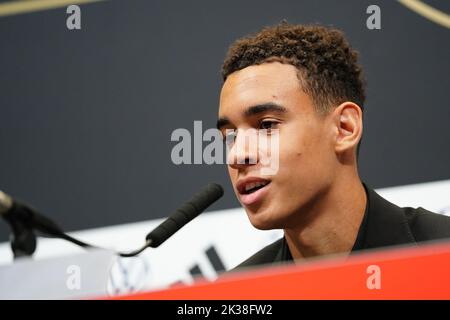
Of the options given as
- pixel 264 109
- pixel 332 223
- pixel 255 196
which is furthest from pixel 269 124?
pixel 332 223

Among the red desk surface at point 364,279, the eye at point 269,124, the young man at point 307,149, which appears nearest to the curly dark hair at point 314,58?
the young man at point 307,149

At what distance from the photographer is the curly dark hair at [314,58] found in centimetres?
123

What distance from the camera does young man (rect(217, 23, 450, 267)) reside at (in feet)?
3.82

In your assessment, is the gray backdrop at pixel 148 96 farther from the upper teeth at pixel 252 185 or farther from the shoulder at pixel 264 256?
the upper teeth at pixel 252 185

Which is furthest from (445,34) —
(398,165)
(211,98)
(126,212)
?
(126,212)

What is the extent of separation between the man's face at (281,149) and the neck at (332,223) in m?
0.02

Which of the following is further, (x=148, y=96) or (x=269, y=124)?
(x=148, y=96)

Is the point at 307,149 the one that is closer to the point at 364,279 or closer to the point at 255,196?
the point at 255,196

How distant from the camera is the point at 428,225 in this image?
126 cm

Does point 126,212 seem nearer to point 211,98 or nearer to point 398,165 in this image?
point 211,98

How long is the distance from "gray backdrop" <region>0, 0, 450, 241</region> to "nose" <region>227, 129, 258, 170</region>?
29 centimetres

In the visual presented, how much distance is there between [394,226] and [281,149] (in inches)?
12.0

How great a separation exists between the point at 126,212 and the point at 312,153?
20.5 inches

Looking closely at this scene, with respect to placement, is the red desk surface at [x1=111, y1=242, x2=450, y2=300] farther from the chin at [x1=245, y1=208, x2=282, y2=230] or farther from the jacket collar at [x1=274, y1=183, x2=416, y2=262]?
the chin at [x1=245, y1=208, x2=282, y2=230]
